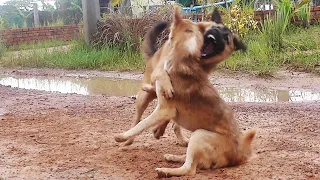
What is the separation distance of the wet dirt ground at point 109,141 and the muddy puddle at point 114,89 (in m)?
0.80

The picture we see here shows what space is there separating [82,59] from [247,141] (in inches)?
374

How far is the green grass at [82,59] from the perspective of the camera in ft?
41.5

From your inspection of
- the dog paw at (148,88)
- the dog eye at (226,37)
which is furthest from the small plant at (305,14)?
the dog eye at (226,37)

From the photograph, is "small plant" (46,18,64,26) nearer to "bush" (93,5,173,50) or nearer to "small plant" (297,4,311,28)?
"bush" (93,5,173,50)

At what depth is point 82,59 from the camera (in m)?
13.2

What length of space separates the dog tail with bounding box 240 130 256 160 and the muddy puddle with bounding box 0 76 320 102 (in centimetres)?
363

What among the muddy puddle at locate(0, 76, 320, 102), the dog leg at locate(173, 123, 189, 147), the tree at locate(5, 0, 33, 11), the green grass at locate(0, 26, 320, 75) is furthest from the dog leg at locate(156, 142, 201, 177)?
the tree at locate(5, 0, 33, 11)

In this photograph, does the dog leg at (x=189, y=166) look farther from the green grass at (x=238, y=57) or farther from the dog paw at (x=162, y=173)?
the green grass at (x=238, y=57)

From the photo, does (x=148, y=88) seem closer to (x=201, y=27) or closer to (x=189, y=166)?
(x=201, y=27)

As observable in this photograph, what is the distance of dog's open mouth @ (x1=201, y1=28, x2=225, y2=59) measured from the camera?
3998 mm

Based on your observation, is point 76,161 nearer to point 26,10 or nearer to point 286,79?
point 286,79

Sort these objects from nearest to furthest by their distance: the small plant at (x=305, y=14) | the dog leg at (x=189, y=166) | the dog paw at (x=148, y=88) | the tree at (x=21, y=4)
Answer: the dog leg at (x=189, y=166) < the dog paw at (x=148, y=88) < the small plant at (x=305, y=14) < the tree at (x=21, y=4)

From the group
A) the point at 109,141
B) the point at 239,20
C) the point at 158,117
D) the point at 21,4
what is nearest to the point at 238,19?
the point at 239,20

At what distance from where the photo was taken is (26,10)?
27.1 meters
